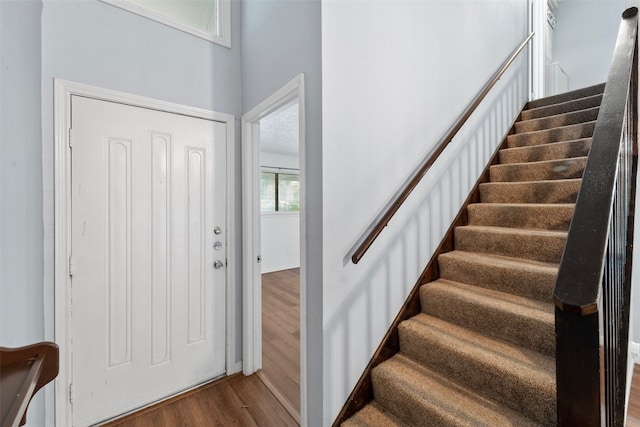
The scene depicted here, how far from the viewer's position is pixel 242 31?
7.50 ft

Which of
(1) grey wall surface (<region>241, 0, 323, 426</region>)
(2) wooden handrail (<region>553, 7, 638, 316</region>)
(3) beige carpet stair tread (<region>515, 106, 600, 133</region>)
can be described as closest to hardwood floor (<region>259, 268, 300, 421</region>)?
(1) grey wall surface (<region>241, 0, 323, 426</region>)

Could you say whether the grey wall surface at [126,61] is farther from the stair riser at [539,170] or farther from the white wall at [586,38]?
the white wall at [586,38]

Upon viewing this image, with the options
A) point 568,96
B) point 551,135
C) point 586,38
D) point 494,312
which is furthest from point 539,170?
point 586,38

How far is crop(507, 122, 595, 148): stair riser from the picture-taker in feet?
7.67

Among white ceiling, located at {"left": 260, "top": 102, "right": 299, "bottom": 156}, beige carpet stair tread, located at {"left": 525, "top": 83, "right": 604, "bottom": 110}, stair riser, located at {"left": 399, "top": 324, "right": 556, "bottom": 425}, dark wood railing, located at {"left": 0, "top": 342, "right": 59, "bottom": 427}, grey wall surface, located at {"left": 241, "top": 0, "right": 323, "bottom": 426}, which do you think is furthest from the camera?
white ceiling, located at {"left": 260, "top": 102, "right": 299, "bottom": 156}

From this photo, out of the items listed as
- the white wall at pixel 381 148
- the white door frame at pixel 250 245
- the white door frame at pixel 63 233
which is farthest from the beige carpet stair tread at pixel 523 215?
the white door frame at pixel 63 233

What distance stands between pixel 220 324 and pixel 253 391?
0.54m

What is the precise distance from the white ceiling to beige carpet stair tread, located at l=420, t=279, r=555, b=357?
7.50ft

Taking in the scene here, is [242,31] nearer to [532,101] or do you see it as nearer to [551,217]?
[551,217]

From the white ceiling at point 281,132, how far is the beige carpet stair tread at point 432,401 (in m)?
2.53

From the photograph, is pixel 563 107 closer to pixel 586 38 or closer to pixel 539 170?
pixel 539 170

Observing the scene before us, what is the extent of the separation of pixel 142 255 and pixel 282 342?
1.56m

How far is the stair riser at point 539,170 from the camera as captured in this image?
82.8 inches

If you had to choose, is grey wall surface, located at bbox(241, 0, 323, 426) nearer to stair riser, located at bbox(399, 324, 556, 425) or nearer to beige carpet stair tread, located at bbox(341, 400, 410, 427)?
beige carpet stair tread, located at bbox(341, 400, 410, 427)
